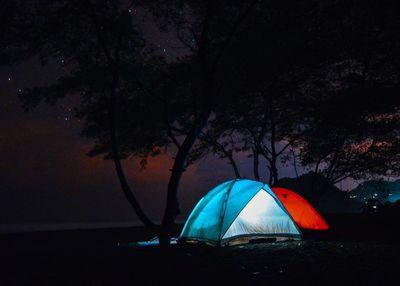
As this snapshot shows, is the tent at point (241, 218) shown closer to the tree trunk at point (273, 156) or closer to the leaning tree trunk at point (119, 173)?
the leaning tree trunk at point (119, 173)

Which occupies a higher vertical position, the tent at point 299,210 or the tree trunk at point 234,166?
the tree trunk at point 234,166

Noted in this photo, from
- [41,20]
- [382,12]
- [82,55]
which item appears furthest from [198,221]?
[382,12]

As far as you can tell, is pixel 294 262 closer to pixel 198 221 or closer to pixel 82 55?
pixel 198 221

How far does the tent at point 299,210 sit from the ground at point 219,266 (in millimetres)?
4342

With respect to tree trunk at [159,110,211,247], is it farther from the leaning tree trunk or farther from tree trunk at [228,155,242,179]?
tree trunk at [228,155,242,179]

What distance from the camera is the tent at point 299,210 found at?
16.3 m

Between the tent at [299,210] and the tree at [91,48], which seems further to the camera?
the tent at [299,210]

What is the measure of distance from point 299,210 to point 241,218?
4364mm

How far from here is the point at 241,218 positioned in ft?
42.1

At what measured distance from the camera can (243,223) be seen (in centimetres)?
1284

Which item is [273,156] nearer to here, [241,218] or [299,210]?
[299,210]

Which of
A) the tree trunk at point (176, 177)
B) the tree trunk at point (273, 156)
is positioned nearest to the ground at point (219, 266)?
the tree trunk at point (176, 177)

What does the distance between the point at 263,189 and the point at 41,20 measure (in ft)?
25.5

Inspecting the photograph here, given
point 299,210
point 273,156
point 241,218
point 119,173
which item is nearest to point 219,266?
point 241,218
